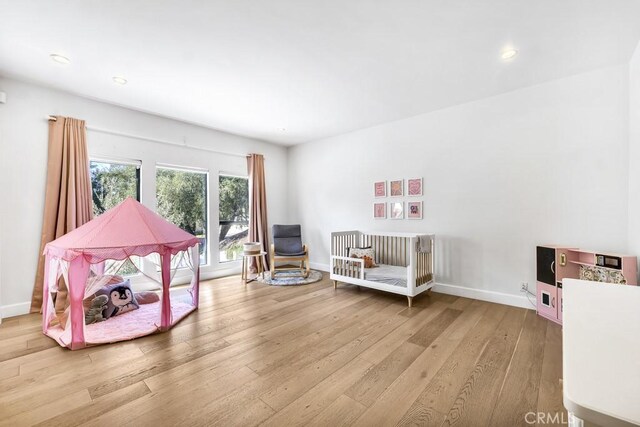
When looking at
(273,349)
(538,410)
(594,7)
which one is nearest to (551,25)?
(594,7)

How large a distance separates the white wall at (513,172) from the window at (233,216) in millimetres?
2353

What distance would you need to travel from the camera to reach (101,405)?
158 cm

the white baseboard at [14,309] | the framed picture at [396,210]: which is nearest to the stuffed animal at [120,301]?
the white baseboard at [14,309]

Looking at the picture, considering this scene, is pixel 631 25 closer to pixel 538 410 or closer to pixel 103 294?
pixel 538 410

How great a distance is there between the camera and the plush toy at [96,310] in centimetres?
273

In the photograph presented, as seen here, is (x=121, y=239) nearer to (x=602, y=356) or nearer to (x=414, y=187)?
(x=602, y=356)

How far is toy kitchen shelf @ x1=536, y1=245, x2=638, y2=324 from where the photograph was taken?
231cm

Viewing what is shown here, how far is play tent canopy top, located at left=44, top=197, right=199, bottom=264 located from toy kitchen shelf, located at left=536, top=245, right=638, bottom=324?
389 centimetres

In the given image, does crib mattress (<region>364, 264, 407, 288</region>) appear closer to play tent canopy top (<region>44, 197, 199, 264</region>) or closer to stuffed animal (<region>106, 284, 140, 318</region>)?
play tent canopy top (<region>44, 197, 199, 264</region>)

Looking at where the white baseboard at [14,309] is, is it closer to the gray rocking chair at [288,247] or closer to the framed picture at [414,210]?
the gray rocking chair at [288,247]

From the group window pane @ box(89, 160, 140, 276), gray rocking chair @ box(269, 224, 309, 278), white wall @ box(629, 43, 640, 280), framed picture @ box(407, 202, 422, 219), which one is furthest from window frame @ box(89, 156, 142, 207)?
white wall @ box(629, 43, 640, 280)

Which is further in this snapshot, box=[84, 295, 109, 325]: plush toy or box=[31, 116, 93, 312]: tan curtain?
box=[31, 116, 93, 312]: tan curtain

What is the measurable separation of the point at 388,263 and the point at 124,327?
3.47 meters

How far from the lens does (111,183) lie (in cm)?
370
